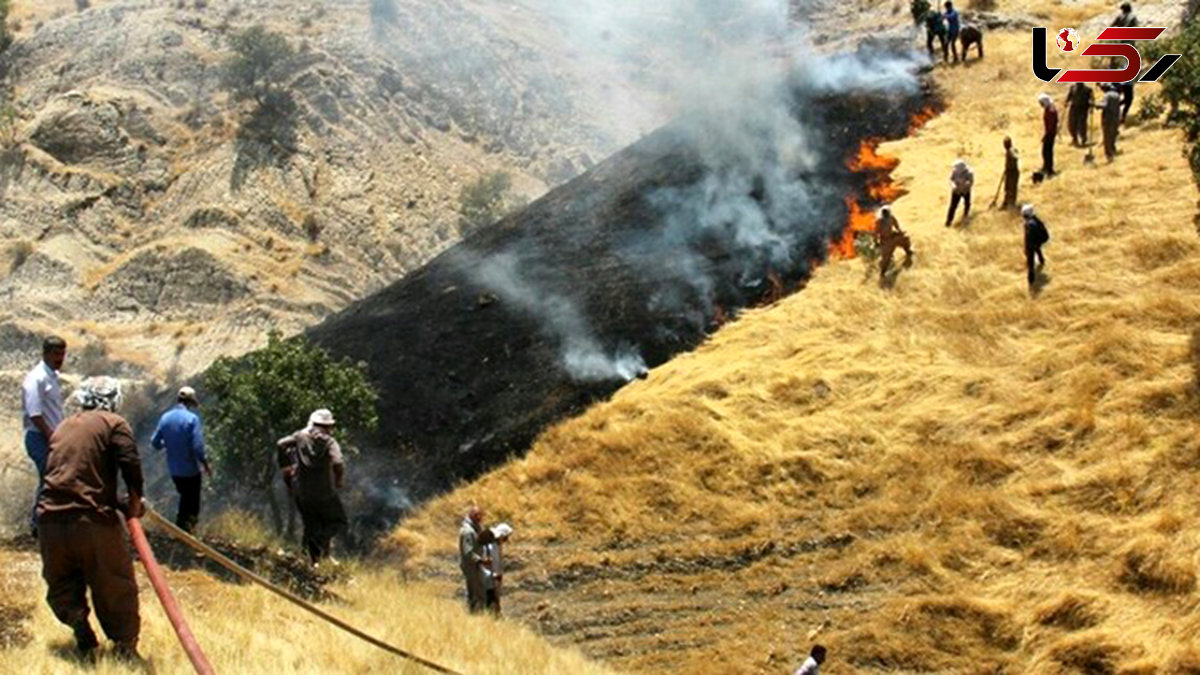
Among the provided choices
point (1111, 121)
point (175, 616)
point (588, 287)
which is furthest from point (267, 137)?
point (175, 616)

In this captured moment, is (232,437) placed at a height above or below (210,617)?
below

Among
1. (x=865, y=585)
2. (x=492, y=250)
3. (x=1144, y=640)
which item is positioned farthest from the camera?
(x=492, y=250)

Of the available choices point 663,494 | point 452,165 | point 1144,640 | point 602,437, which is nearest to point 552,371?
point 602,437

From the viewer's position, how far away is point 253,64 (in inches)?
1661

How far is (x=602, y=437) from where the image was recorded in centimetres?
1691

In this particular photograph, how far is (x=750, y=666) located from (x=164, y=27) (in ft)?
130

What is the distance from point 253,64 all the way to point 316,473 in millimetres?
34065

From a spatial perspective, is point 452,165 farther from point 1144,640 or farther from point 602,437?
point 1144,640

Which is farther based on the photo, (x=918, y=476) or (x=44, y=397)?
(x=918, y=476)

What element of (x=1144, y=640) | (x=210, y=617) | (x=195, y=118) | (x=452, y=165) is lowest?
(x=452, y=165)

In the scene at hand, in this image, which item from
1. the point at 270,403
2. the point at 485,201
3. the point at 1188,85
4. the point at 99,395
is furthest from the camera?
the point at 485,201

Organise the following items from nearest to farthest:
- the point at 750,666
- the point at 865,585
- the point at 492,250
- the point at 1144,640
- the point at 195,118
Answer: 1. the point at 1144,640
2. the point at 750,666
3. the point at 865,585
4. the point at 492,250
5. the point at 195,118

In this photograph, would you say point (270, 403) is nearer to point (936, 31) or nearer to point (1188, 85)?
point (1188, 85)

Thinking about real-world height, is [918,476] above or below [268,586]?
below
